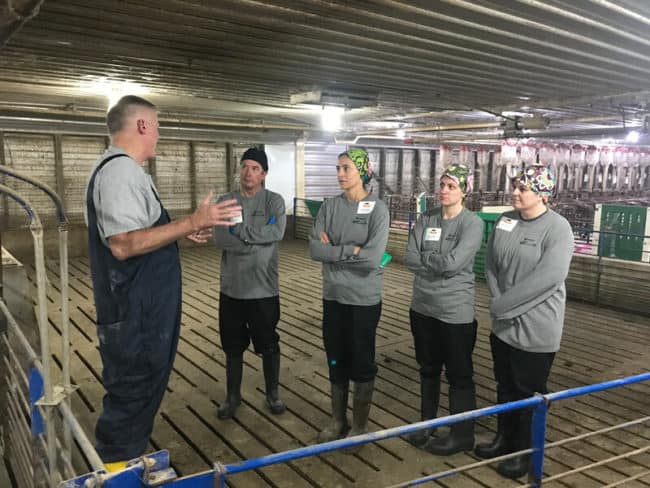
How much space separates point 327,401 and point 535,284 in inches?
76.6

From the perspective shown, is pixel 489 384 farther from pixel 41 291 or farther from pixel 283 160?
pixel 283 160

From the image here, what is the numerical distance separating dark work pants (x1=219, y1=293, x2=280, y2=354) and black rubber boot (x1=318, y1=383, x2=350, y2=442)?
58 centimetres

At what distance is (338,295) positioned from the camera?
3.10 meters

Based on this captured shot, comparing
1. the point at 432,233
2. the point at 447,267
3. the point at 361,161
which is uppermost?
the point at 361,161

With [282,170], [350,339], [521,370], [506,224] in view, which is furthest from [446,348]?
[282,170]

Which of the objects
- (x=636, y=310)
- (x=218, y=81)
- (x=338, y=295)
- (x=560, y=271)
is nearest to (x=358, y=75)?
(x=218, y=81)

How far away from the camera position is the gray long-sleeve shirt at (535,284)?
8.91ft

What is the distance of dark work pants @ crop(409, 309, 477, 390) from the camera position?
3064 millimetres

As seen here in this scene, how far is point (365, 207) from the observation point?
316cm

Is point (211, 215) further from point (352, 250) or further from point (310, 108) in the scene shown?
point (310, 108)

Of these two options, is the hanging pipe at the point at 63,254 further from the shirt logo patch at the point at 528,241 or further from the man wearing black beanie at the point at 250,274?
the shirt logo patch at the point at 528,241

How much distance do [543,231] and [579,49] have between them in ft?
7.27

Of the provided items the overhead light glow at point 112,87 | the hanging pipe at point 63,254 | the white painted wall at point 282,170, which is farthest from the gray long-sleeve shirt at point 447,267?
the white painted wall at point 282,170

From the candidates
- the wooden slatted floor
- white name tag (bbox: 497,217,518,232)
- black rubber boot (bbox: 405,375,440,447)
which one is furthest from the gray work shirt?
black rubber boot (bbox: 405,375,440,447)
